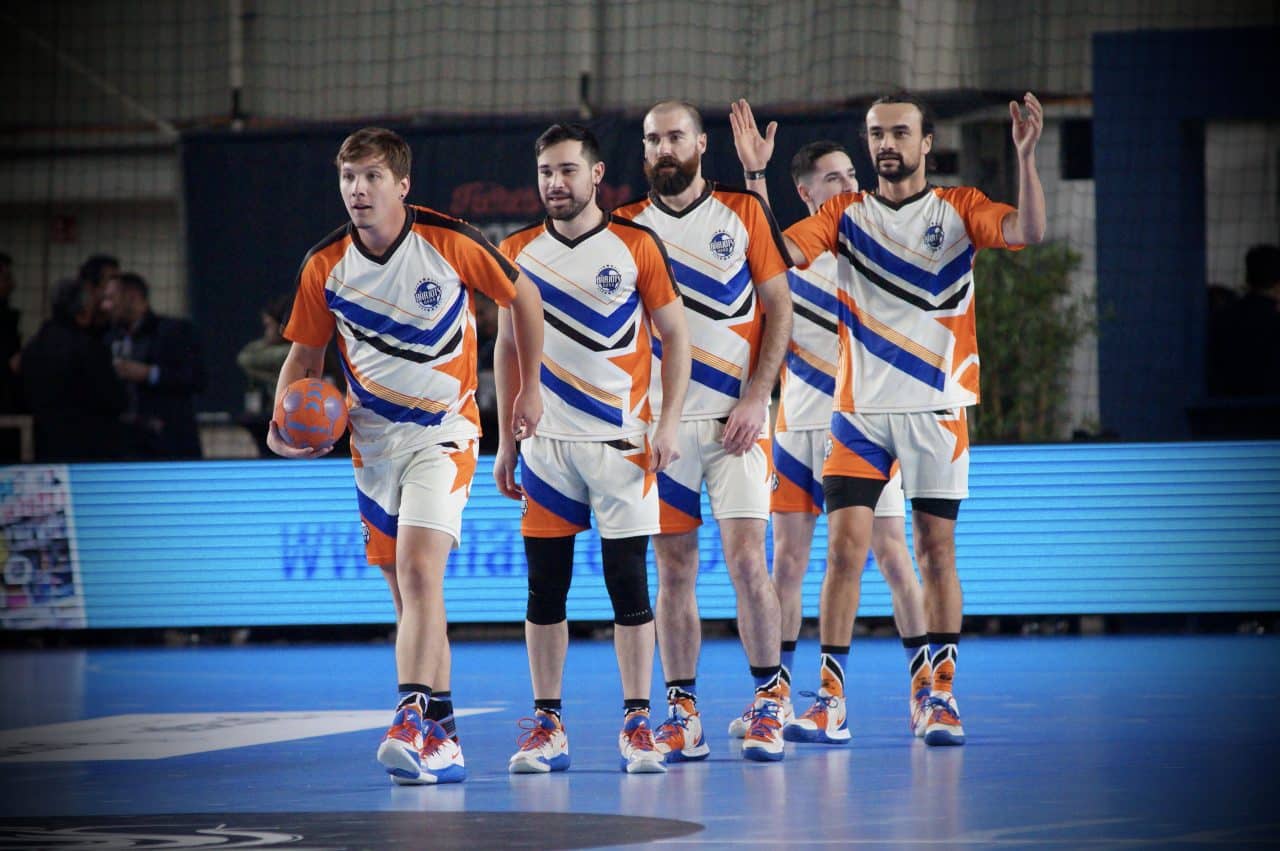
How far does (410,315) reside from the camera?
6.07 m

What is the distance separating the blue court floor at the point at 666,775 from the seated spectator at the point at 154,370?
260 centimetres

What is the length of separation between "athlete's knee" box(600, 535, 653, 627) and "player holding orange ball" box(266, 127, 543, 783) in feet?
1.56

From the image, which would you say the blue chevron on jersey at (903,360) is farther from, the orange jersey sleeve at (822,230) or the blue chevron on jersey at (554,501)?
the blue chevron on jersey at (554,501)

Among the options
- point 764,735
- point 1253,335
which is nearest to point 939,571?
point 764,735

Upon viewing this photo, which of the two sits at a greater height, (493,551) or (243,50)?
(243,50)

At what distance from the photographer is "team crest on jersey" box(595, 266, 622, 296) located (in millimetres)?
6199

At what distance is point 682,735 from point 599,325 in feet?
4.41

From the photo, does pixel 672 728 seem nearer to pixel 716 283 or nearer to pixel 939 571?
pixel 939 571

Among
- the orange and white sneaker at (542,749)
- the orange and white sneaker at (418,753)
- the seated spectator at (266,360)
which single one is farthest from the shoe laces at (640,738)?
the seated spectator at (266,360)

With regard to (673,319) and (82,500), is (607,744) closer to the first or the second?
(673,319)

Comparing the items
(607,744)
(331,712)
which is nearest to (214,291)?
(331,712)

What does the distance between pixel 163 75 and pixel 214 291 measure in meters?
6.24

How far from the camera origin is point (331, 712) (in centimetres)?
828

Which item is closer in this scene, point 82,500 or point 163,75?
point 82,500
